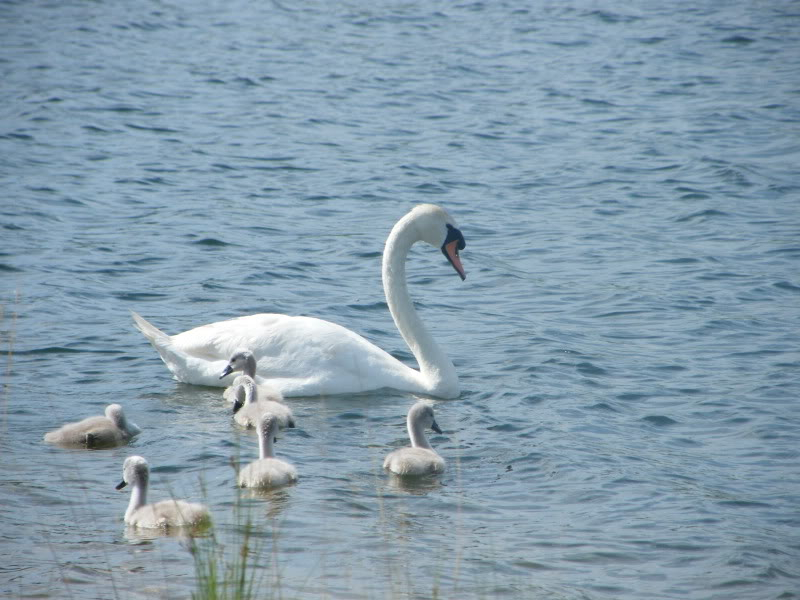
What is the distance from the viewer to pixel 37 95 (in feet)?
68.8

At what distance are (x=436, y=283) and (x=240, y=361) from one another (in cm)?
424

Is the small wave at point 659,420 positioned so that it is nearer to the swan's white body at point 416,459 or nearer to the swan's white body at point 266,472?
the swan's white body at point 416,459

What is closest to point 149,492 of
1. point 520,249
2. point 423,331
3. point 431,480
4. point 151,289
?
point 431,480

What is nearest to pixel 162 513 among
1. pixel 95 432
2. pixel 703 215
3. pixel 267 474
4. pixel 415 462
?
pixel 267 474

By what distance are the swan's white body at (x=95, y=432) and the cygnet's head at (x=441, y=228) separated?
2984 mm

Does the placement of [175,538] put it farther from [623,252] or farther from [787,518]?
[623,252]

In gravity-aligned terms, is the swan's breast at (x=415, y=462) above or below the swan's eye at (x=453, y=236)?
below

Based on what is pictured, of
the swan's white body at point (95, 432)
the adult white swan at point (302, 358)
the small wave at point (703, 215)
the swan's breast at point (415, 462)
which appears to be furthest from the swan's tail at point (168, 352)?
the small wave at point (703, 215)

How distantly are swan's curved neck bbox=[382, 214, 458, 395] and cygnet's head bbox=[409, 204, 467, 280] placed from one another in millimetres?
70

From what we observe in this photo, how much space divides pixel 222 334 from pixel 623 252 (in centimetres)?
587

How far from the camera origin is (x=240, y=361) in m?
9.48

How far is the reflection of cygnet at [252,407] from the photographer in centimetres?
870

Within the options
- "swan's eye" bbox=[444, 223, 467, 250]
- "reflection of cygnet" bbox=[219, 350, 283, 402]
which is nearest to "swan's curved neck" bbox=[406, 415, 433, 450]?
"reflection of cygnet" bbox=[219, 350, 283, 402]

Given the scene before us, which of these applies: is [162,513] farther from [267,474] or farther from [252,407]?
[252,407]
